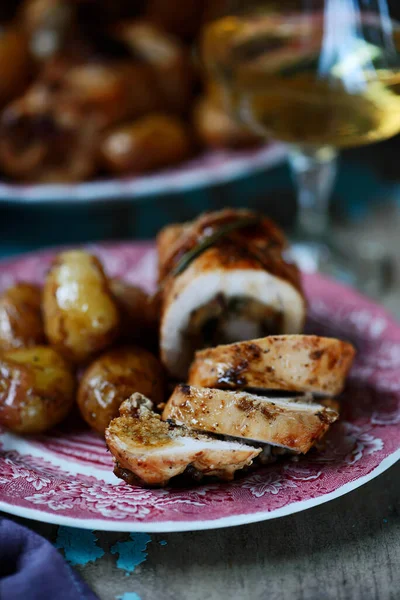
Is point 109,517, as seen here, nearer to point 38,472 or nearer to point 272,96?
point 38,472

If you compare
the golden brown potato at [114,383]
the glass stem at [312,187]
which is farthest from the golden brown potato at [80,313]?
the glass stem at [312,187]

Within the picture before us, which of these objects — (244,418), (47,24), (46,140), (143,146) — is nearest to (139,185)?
(143,146)

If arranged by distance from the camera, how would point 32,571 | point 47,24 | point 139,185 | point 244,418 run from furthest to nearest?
point 47,24 < point 139,185 < point 244,418 < point 32,571

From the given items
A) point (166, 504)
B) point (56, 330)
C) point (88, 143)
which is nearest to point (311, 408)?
point (166, 504)

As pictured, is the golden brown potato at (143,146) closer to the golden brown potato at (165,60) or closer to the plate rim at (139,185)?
the plate rim at (139,185)

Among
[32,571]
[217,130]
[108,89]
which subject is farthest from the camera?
[217,130]

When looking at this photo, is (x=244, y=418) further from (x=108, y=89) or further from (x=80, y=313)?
(x=108, y=89)

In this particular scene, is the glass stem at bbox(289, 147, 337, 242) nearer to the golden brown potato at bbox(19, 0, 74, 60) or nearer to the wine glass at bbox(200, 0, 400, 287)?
the wine glass at bbox(200, 0, 400, 287)

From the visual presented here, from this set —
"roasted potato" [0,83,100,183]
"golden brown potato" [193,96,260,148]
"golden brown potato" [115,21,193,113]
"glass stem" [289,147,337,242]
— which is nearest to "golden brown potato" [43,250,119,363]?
"glass stem" [289,147,337,242]
